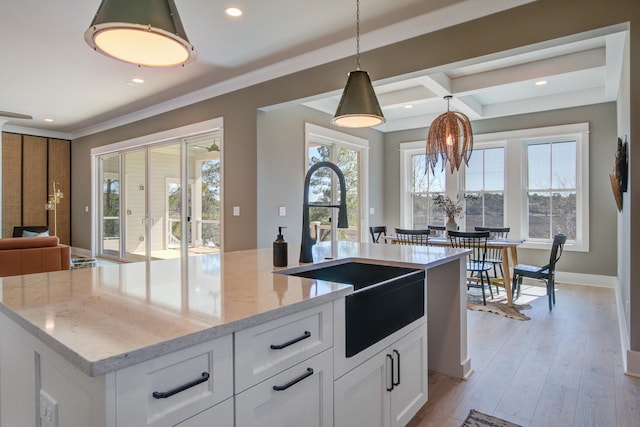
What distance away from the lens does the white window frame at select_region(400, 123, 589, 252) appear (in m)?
5.63

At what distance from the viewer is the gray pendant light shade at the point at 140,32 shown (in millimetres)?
1459

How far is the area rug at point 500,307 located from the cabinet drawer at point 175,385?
3880mm

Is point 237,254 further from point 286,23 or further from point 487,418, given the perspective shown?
point 286,23

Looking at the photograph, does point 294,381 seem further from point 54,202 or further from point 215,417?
point 54,202

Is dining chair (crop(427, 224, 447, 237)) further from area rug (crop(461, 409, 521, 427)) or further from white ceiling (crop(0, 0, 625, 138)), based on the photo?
area rug (crop(461, 409, 521, 427))

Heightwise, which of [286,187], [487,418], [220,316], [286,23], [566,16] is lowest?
[487,418]

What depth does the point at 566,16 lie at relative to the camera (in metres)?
2.66

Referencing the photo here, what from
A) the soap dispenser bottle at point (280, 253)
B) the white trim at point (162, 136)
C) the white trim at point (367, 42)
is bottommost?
the soap dispenser bottle at point (280, 253)

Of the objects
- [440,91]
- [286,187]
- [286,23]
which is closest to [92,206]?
[286,187]

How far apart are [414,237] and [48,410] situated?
15.2ft

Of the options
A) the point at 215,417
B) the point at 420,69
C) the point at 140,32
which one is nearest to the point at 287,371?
the point at 215,417

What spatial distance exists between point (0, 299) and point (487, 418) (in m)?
2.38

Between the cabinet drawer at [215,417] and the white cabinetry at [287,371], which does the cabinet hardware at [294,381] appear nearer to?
the white cabinetry at [287,371]

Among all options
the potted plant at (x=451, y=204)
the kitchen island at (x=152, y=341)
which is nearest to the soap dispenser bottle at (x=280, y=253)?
the kitchen island at (x=152, y=341)
